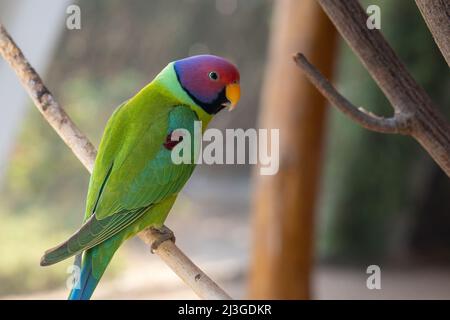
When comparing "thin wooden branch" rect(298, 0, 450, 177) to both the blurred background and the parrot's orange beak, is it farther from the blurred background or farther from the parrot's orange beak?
the blurred background

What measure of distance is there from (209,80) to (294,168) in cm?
142

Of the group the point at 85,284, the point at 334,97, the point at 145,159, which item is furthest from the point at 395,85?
the point at 85,284

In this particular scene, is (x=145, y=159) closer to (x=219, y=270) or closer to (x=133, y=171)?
(x=133, y=171)

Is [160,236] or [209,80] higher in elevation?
[209,80]

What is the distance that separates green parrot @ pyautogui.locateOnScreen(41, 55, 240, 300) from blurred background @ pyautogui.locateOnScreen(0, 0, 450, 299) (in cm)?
91

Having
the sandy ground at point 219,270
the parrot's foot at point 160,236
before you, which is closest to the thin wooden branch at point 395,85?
the parrot's foot at point 160,236

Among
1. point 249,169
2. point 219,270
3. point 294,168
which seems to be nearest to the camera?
point 294,168

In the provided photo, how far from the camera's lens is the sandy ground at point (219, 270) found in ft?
10.5

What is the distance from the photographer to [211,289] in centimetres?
63

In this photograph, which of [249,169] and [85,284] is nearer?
[85,284]

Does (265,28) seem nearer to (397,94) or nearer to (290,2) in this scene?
(290,2)

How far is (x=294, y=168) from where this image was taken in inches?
82.9
